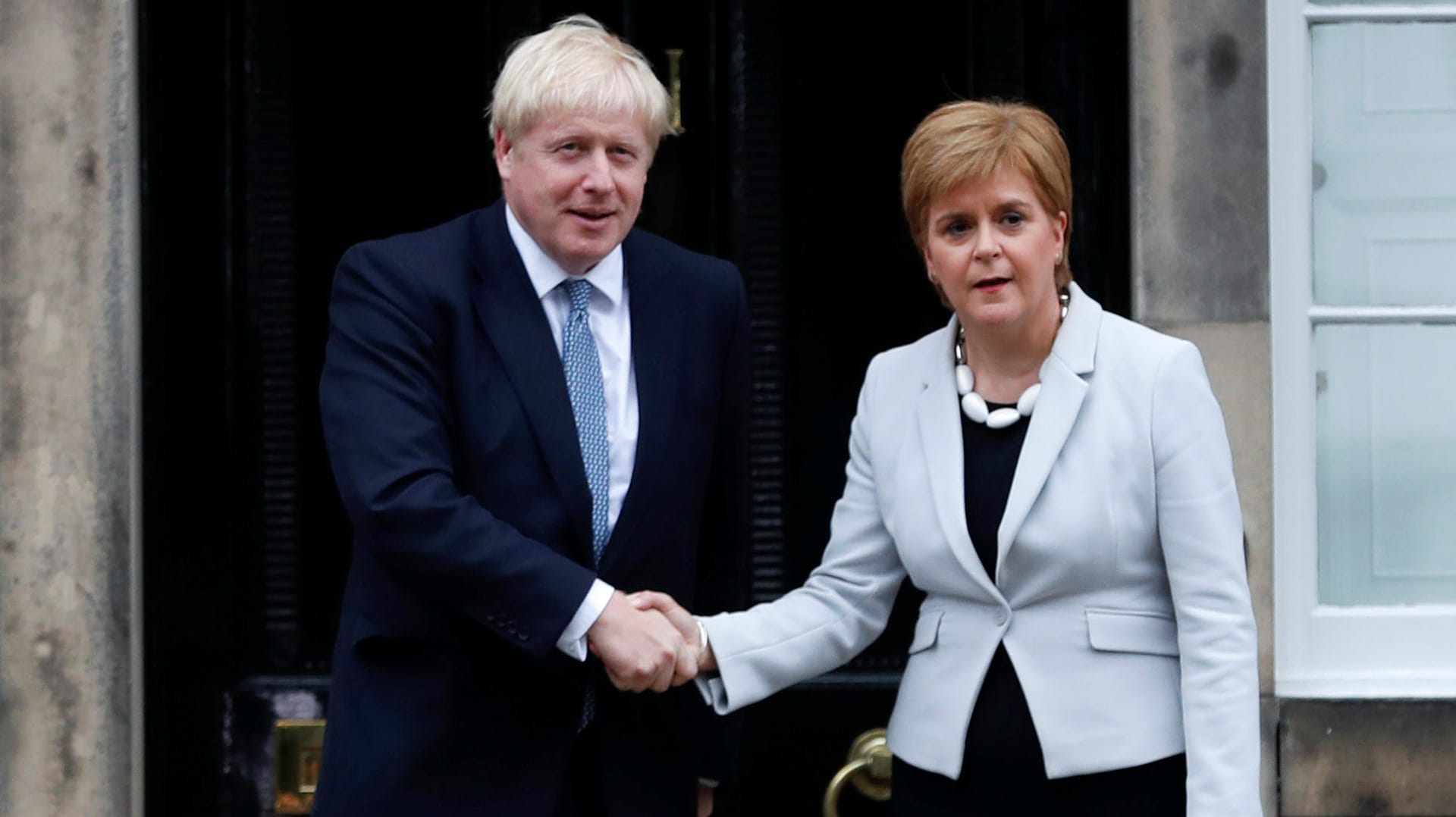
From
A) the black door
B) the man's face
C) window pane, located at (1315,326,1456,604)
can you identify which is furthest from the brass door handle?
the man's face

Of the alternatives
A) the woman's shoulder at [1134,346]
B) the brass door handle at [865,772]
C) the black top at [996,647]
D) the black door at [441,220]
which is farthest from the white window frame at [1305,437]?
the black top at [996,647]

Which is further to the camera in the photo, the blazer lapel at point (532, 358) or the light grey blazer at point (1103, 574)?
the blazer lapel at point (532, 358)

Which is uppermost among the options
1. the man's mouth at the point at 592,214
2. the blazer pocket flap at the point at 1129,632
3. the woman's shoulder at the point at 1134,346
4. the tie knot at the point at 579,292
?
the man's mouth at the point at 592,214

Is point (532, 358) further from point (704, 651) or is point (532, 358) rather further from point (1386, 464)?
point (1386, 464)

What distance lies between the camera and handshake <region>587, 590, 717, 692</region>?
2.80 m

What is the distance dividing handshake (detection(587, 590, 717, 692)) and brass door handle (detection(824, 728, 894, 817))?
1175mm

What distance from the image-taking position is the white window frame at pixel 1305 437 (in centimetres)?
391

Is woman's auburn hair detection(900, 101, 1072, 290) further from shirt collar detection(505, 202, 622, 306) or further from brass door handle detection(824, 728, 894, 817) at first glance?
brass door handle detection(824, 728, 894, 817)

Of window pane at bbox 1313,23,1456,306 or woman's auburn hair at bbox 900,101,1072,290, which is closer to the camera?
woman's auburn hair at bbox 900,101,1072,290

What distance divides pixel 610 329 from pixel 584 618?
18.8 inches

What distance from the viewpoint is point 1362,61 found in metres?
3.97

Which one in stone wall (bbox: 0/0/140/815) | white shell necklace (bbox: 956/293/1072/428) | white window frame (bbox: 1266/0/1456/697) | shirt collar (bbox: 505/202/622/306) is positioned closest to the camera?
white shell necklace (bbox: 956/293/1072/428)

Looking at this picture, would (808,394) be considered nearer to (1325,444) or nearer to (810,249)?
(810,249)

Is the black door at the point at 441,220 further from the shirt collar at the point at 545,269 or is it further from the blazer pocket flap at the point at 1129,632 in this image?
the blazer pocket flap at the point at 1129,632
